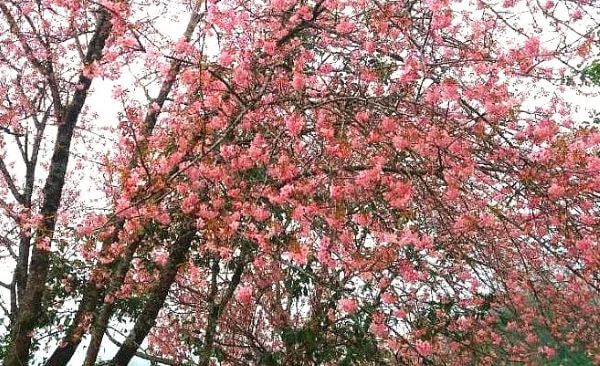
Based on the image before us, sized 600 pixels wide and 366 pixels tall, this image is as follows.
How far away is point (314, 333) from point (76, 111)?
402cm

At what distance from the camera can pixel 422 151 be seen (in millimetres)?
3711

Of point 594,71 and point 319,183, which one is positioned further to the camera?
point 594,71

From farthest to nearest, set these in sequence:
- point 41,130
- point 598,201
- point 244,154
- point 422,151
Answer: point 41,130
point 244,154
point 598,201
point 422,151

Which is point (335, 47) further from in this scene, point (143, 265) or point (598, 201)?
point (143, 265)

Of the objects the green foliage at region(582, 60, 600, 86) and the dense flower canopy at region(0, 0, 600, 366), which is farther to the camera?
the green foliage at region(582, 60, 600, 86)

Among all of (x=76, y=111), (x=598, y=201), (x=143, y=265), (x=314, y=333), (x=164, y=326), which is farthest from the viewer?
(x=164, y=326)

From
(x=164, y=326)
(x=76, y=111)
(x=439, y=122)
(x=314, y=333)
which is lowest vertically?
(x=314, y=333)

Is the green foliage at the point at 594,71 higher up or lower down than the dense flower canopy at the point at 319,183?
higher up

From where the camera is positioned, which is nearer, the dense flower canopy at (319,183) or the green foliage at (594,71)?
the dense flower canopy at (319,183)

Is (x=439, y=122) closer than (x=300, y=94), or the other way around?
(x=439, y=122)

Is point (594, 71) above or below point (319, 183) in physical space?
above

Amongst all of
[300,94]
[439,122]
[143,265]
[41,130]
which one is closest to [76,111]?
[41,130]

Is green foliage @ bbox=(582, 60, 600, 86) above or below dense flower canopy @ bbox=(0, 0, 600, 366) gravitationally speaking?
above

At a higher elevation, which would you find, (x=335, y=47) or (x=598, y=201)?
(x=335, y=47)
